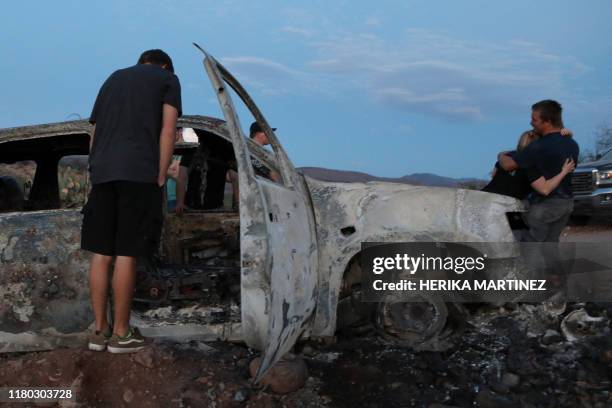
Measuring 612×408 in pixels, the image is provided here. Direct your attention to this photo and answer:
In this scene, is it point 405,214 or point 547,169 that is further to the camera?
point 547,169

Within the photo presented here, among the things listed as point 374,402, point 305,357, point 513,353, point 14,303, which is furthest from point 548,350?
point 14,303

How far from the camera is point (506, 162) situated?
15.6ft

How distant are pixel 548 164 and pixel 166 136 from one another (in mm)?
2847

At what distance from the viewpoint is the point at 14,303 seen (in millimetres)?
3629

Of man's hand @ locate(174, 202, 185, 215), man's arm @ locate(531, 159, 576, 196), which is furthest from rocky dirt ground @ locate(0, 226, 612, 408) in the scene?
man's hand @ locate(174, 202, 185, 215)

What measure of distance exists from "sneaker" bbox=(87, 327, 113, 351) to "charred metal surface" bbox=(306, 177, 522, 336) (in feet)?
4.01

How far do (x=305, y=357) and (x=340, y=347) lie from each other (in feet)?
0.81

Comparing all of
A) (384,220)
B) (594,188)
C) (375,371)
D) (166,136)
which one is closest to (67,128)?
(166,136)

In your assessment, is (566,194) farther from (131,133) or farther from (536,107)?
(131,133)

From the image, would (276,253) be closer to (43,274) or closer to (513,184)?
(43,274)

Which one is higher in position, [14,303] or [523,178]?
[523,178]

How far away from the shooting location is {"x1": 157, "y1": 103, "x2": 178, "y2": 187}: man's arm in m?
3.42

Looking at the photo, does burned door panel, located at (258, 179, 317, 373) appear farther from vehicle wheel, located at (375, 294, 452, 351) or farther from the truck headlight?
the truck headlight

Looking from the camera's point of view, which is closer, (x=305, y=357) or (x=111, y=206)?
(x=111, y=206)
